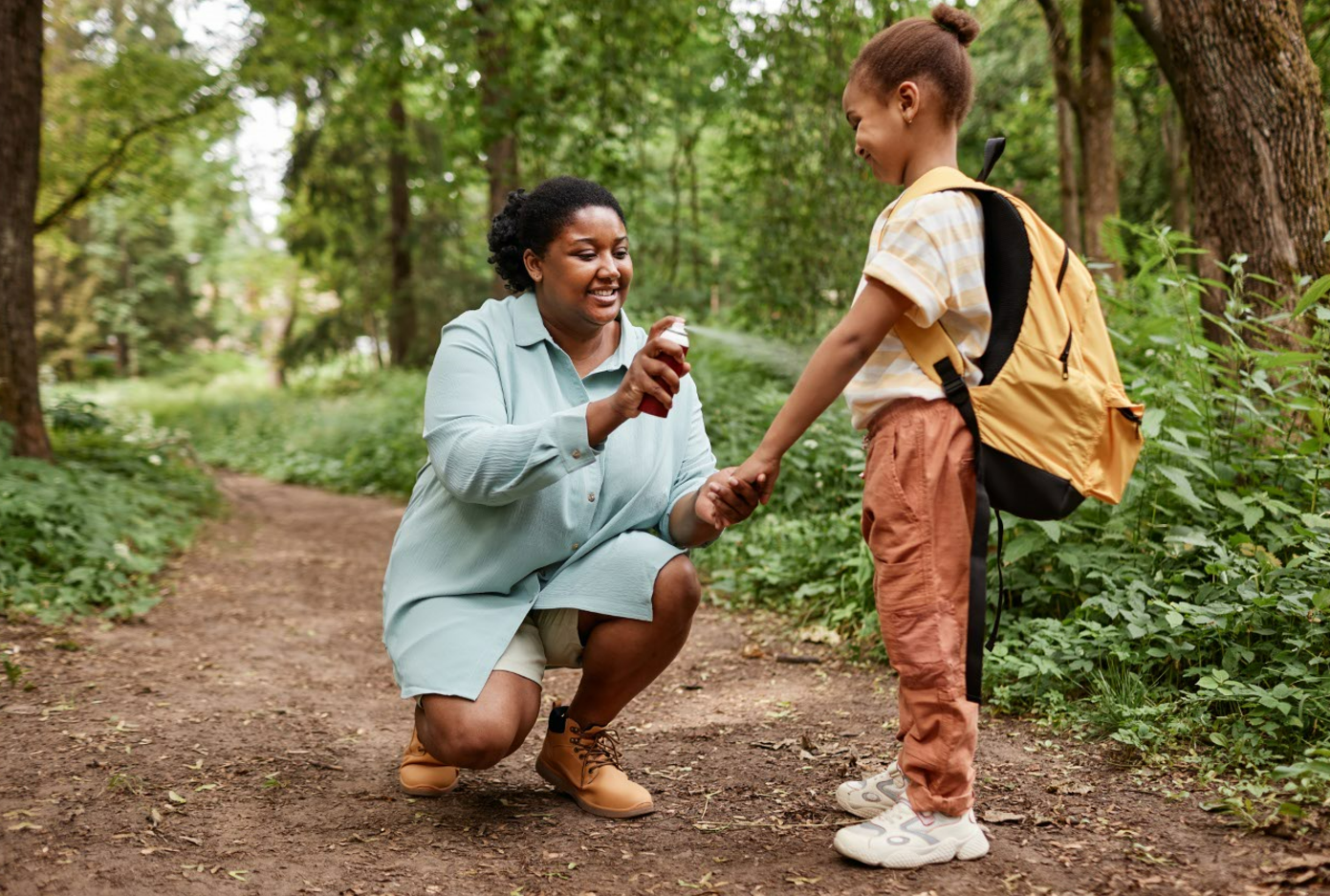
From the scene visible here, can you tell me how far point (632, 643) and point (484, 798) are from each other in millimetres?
670

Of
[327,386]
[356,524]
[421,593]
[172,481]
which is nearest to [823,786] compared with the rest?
[421,593]

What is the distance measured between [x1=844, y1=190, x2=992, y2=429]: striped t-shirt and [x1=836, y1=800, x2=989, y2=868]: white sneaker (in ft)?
3.14

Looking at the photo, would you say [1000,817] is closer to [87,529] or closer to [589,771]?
[589,771]

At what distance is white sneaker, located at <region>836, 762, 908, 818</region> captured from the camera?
2.66 metres

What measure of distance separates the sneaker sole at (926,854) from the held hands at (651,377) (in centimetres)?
110

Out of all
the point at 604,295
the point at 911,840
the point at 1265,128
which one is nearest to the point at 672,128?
the point at 1265,128

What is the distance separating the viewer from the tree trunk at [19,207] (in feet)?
23.2

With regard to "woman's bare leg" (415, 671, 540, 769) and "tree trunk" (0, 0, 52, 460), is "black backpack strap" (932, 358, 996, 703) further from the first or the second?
"tree trunk" (0, 0, 52, 460)

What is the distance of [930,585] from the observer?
7.59 feet

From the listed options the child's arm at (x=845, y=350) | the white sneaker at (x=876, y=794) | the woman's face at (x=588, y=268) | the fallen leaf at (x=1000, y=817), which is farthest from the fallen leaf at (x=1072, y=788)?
the woman's face at (x=588, y=268)

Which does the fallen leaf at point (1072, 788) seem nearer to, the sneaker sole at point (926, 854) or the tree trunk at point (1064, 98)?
the sneaker sole at point (926, 854)

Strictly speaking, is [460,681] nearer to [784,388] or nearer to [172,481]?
[784,388]

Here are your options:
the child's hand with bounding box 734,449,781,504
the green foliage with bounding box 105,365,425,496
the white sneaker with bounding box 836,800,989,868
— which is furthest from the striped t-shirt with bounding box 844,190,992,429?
the green foliage with bounding box 105,365,425,496

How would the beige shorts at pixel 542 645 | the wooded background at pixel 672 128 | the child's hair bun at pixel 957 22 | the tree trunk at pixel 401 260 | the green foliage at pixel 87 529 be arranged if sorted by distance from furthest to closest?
1. the tree trunk at pixel 401 260
2. the green foliage at pixel 87 529
3. the wooded background at pixel 672 128
4. the beige shorts at pixel 542 645
5. the child's hair bun at pixel 957 22
